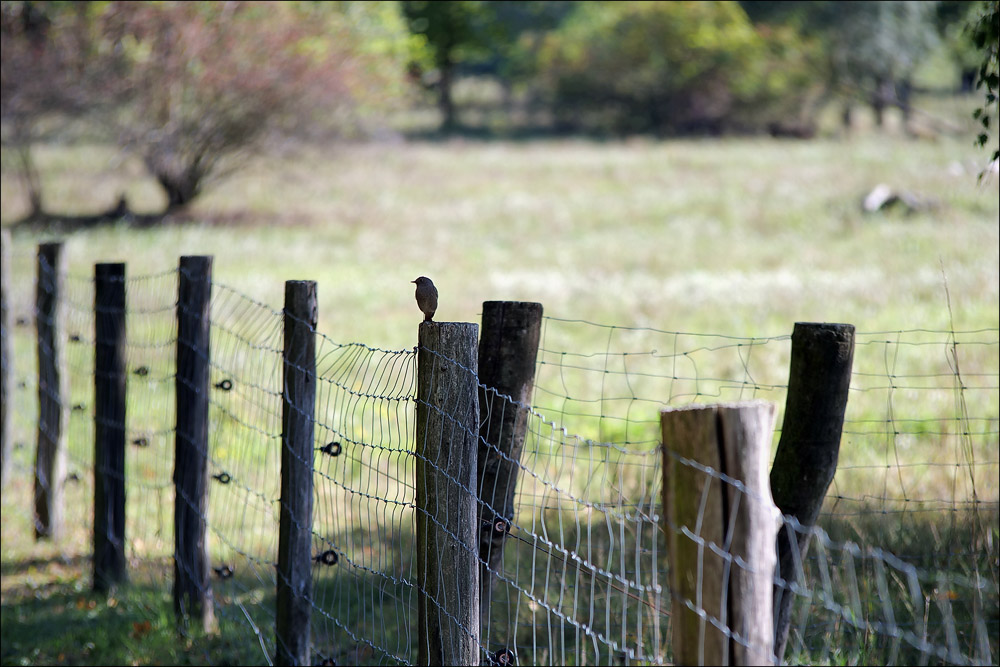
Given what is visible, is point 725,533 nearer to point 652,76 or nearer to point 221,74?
point 221,74

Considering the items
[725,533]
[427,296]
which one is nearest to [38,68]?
[427,296]

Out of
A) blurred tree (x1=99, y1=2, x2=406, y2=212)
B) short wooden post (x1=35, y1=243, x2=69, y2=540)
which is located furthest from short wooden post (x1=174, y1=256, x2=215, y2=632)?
blurred tree (x1=99, y1=2, x2=406, y2=212)

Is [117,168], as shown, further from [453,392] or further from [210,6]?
[453,392]

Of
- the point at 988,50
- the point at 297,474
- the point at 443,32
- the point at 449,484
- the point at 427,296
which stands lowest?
the point at 297,474

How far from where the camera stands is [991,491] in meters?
5.25

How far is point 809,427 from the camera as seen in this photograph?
284 centimetres

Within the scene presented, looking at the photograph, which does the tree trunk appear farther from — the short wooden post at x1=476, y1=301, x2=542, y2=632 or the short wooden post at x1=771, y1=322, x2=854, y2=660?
the short wooden post at x1=771, y1=322, x2=854, y2=660

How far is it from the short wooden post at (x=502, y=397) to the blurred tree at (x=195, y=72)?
16557 mm

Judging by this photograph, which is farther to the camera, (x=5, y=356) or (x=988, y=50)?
(x=5, y=356)

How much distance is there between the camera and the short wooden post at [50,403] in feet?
19.6

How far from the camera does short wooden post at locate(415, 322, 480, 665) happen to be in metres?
2.64

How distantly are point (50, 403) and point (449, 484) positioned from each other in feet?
14.5

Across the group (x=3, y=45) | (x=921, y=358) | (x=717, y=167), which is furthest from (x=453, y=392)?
(x=717, y=167)

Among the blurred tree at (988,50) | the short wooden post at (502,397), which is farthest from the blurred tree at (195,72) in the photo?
the short wooden post at (502,397)
